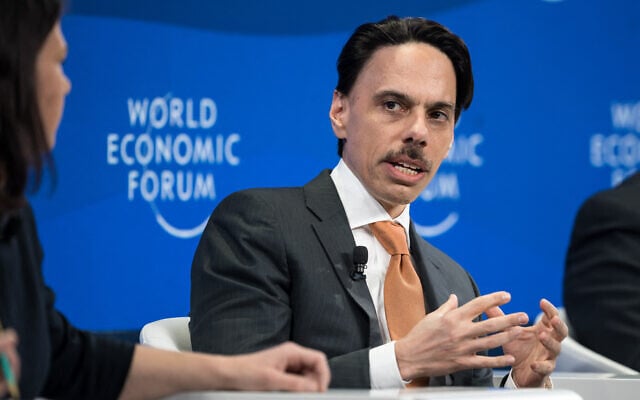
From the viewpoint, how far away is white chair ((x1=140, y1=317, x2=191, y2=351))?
7.55 ft

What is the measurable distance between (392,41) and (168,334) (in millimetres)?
978

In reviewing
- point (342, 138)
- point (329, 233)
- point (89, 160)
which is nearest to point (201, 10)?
point (89, 160)

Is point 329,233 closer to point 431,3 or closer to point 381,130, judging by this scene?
point 381,130

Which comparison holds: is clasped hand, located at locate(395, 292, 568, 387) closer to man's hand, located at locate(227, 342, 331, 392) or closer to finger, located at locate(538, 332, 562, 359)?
finger, located at locate(538, 332, 562, 359)

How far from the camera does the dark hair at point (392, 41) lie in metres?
2.82

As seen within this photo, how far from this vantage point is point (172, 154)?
366 centimetres

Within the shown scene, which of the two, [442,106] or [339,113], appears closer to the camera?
[442,106]

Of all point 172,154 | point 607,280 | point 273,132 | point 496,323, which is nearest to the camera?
point 496,323

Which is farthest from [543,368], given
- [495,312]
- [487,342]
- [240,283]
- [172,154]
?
[172,154]

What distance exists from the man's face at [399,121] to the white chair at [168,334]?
23.1 inches

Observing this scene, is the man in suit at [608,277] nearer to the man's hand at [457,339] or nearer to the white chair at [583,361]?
the white chair at [583,361]

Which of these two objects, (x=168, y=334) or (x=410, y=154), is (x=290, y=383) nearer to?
(x=168, y=334)

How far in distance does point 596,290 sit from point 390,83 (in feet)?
3.23

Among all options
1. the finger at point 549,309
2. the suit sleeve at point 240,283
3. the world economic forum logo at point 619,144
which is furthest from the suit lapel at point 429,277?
the world economic forum logo at point 619,144
